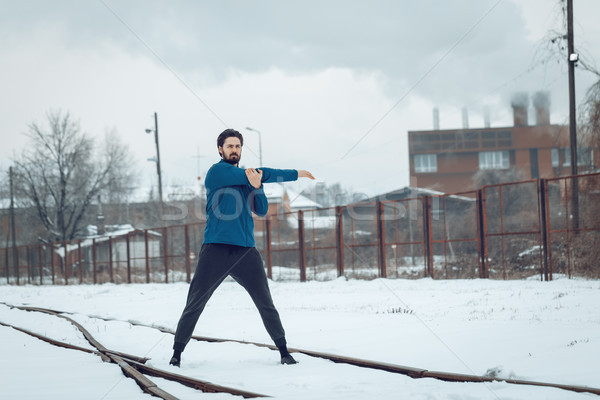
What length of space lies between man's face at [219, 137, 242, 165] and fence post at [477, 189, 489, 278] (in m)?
11.6

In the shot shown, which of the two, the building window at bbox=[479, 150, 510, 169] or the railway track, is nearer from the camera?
the railway track

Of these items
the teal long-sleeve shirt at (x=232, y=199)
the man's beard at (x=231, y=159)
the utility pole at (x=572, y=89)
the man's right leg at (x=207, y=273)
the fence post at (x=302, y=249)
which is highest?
the utility pole at (x=572, y=89)

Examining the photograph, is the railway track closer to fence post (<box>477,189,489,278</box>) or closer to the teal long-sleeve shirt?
the teal long-sleeve shirt

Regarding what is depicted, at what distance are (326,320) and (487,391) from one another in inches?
188

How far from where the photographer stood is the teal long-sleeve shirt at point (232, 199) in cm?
536

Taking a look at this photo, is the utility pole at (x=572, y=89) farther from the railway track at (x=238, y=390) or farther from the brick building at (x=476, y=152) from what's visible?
the brick building at (x=476, y=152)

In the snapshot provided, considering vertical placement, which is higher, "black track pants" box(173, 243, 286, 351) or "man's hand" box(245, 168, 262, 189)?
"man's hand" box(245, 168, 262, 189)

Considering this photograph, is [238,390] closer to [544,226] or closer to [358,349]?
[358,349]

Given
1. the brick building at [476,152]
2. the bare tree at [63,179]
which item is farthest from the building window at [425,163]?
the bare tree at [63,179]

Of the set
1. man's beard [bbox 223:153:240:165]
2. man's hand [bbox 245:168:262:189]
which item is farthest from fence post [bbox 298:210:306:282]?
man's hand [bbox 245:168:262:189]

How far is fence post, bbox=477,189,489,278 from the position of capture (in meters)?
16.2

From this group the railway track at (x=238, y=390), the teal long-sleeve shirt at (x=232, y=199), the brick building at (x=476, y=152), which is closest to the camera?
the railway track at (x=238, y=390)

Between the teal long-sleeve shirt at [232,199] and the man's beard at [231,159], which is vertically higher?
the man's beard at [231,159]

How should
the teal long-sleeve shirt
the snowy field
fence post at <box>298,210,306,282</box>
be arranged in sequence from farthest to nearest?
fence post at <box>298,210,306,282</box>
the teal long-sleeve shirt
the snowy field
